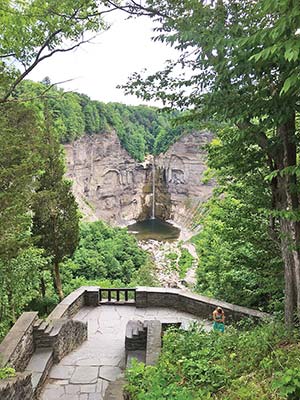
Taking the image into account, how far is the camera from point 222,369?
4098 mm

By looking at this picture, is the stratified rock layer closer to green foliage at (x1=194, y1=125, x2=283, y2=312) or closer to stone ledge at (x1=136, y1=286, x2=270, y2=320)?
stone ledge at (x1=136, y1=286, x2=270, y2=320)

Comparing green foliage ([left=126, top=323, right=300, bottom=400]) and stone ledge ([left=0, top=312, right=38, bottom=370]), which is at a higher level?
green foliage ([left=126, top=323, right=300, bottom=400])

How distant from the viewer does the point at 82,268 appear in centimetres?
1975

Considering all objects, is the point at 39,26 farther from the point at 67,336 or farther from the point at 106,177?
the point at 106,177

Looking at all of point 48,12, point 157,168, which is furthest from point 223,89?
point 157,168

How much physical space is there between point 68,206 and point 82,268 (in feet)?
24.7

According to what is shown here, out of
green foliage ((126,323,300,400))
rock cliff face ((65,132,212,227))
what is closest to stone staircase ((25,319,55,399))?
green foliage ((126,323,300,400))

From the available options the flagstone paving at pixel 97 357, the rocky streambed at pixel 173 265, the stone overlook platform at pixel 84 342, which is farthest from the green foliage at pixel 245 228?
the rocky streambed at pixel 173 265

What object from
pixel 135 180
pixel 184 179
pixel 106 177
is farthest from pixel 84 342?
pixel 135 180

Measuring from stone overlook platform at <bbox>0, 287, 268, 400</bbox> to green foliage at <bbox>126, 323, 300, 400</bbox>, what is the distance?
21.7 inches

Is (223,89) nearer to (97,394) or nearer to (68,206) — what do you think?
(97,394)

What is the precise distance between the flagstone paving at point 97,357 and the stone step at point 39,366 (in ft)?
0.61

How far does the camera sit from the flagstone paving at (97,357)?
6340mm

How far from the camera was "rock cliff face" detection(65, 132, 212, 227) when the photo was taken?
154 feet
